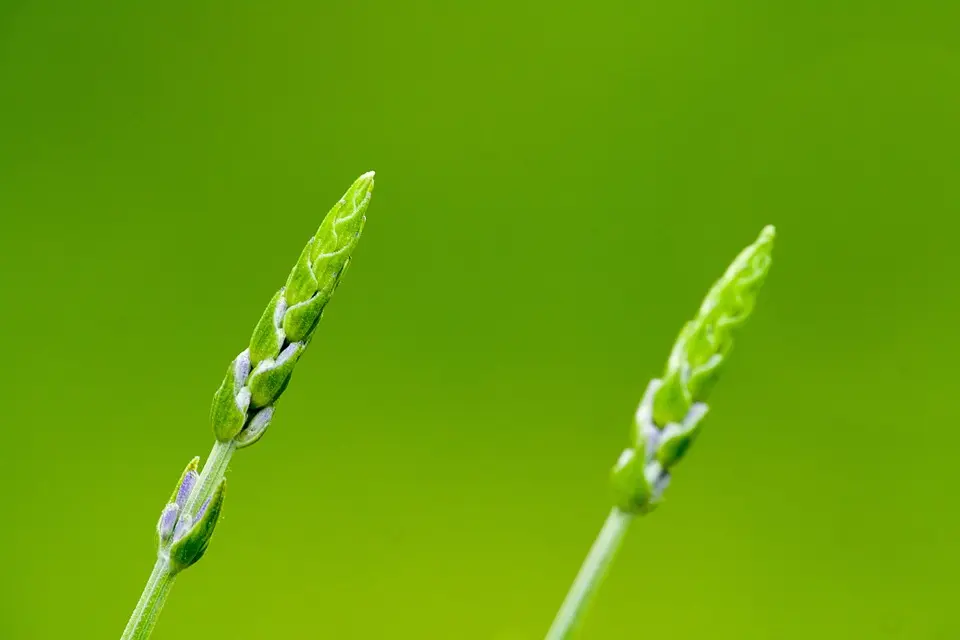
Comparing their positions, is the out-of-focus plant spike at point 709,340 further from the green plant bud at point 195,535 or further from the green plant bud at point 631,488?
the green plant bud at point 195,535

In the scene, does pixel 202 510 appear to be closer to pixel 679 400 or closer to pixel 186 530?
pixel 186 530

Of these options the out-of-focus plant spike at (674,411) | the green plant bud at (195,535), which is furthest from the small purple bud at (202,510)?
the out-of-focus plant spike at (674,411)

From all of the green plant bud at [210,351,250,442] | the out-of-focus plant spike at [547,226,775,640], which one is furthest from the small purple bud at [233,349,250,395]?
the out-of-focus plant spike at [547,226,775,640]

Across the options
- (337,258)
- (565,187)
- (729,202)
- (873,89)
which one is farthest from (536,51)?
(337,258)

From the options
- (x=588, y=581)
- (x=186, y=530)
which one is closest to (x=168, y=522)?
(x=186, y=530)

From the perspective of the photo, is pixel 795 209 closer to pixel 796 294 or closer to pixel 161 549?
pixel 796 294

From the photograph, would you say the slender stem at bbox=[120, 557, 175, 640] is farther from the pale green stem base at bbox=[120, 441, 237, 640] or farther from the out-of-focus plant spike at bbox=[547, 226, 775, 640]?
the out-of-focus plant spike at bbox=[547, 226, 775, 640]

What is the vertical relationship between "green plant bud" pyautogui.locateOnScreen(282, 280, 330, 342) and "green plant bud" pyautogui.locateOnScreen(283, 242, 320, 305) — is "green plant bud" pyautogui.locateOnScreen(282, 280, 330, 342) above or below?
below
